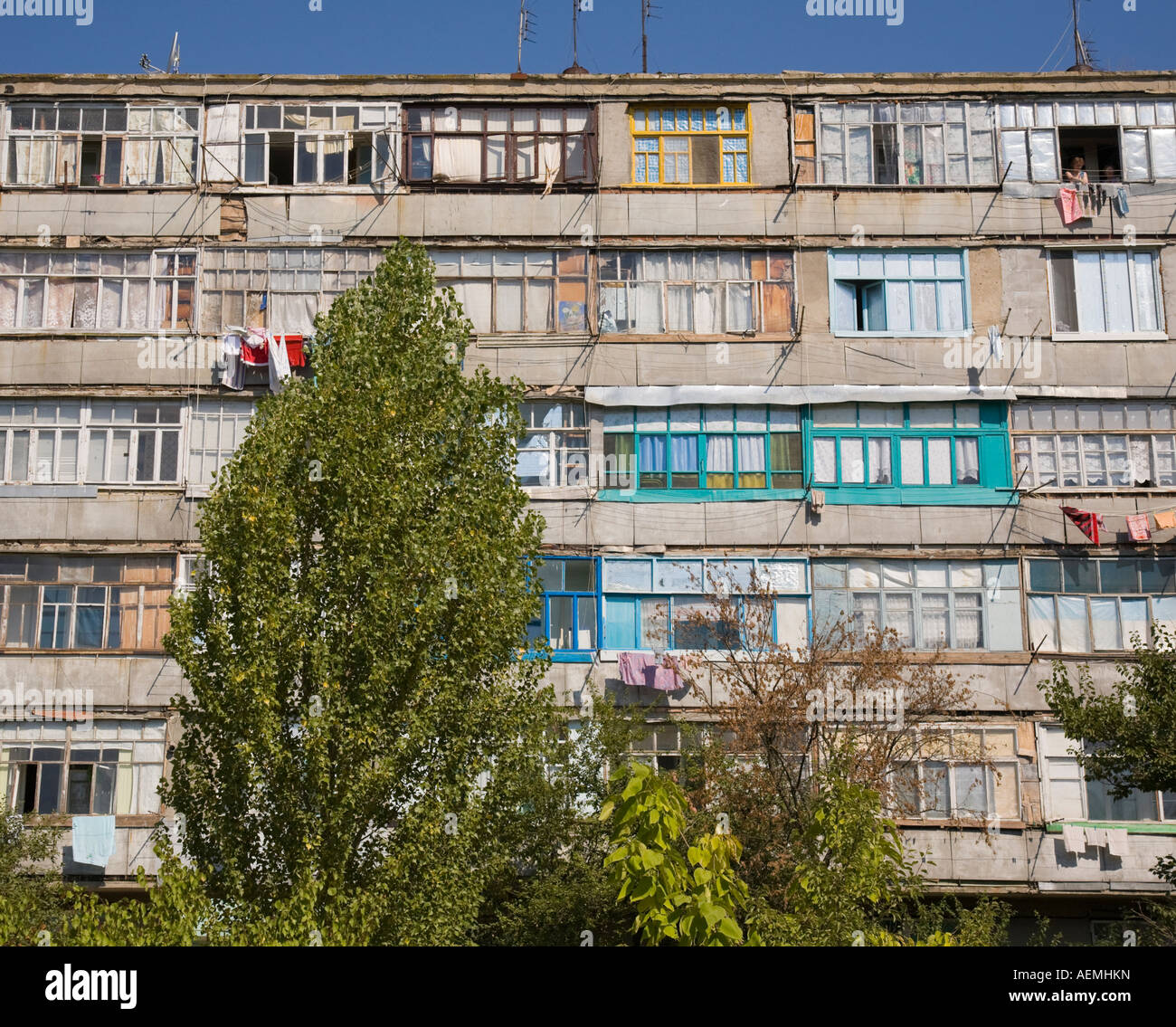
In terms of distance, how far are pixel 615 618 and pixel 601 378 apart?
4902 mm

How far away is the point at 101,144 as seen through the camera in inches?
1099

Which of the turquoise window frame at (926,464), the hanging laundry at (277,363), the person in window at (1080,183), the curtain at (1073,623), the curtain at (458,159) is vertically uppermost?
the curtain at (458,159)

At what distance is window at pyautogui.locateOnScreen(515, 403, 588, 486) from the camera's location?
26.4 m

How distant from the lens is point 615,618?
25.7 metres

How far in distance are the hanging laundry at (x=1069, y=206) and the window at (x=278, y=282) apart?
14.1 metres

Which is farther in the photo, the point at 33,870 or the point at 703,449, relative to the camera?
the point at 703,449

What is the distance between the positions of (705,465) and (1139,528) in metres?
8.56

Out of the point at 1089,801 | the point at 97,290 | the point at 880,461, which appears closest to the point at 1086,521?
the point at 880,461

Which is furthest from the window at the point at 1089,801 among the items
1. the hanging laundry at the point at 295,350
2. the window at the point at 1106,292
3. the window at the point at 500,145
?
the hanging laundry at the point at 295,350

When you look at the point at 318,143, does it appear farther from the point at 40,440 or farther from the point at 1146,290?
the point at 1146,290

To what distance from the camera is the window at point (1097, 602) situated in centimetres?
2569

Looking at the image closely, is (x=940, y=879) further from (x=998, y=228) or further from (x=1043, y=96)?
(x=1043, y=96)

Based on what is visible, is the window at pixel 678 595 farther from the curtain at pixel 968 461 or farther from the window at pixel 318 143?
the window at pixel 318 143
